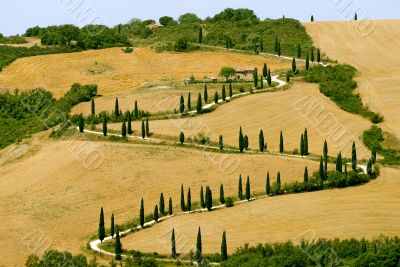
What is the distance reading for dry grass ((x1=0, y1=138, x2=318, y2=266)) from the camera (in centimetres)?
10450

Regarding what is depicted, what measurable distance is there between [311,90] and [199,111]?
16.2m

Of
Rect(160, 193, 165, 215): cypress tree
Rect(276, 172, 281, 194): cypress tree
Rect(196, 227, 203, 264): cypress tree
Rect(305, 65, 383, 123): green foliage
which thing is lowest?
Rect(196, 227, 203, 264): cypress tree

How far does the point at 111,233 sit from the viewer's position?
99.7 meters

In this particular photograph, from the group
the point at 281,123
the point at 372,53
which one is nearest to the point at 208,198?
the point at 281,123

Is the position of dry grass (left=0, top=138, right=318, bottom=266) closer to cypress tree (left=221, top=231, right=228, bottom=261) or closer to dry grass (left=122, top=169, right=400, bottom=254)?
dry grass (left=122, top=169, right=400, bottom=254)

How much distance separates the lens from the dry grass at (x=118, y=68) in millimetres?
158750

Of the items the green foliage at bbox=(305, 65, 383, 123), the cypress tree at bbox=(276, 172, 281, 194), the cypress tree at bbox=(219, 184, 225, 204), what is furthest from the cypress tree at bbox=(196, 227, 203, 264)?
the green foliage at bbox=(305, 65, 383, 123)

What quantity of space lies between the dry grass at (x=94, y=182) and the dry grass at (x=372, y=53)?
2258 centimetres

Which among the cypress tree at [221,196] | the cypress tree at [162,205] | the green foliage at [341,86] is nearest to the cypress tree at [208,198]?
the cypress tree at [221,196]

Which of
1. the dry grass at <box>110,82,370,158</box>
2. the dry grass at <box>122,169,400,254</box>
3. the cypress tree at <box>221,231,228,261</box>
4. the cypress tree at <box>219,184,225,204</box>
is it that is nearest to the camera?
the cypress tree at <box>221,231,228,261</box>

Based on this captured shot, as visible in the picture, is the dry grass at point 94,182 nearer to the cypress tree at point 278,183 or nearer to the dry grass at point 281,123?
the cypress tree at point 278,183

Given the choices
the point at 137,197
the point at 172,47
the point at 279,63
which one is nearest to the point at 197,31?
the point at 172,47

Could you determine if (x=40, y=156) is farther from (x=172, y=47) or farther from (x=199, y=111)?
(x=172, y=47)

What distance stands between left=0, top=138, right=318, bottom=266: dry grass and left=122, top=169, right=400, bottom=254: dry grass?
241 inches
